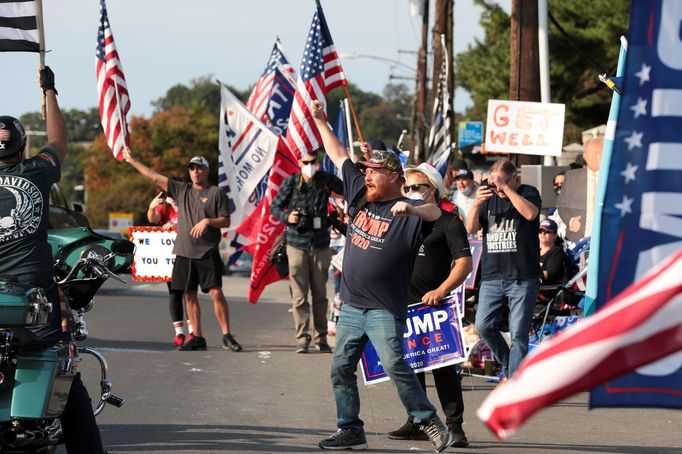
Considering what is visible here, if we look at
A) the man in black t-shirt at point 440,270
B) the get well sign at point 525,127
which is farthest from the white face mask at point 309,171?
the man in black t-shirt at point 440,270

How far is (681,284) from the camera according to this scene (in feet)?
8.42

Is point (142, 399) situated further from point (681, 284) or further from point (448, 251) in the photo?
point (681, 284)

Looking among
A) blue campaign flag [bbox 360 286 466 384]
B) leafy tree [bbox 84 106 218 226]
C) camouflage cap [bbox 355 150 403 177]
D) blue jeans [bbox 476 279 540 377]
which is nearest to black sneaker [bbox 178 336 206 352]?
blue jeans [bbox 476 279 540 377]

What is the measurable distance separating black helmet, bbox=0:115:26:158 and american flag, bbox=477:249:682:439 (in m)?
3.95

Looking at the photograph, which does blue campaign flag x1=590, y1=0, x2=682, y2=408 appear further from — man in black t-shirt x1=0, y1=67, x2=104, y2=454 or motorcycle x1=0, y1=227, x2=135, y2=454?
man in black t-shirt x1=0, y1=67, x2=104, y2=454

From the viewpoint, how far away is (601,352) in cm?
252

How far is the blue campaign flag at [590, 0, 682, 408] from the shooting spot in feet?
10.3

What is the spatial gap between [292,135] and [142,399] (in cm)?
469

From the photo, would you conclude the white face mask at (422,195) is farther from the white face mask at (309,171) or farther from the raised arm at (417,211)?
the white face mask at (309,171)

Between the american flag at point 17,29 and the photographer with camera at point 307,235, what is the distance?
5.24 m

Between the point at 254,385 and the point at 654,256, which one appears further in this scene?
the point at 254,385

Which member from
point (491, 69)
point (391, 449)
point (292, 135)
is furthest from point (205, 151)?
point (391, 449)

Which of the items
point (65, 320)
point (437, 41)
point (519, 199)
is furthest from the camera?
point (437, 41)

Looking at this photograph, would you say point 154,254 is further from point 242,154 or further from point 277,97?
point 277,97
